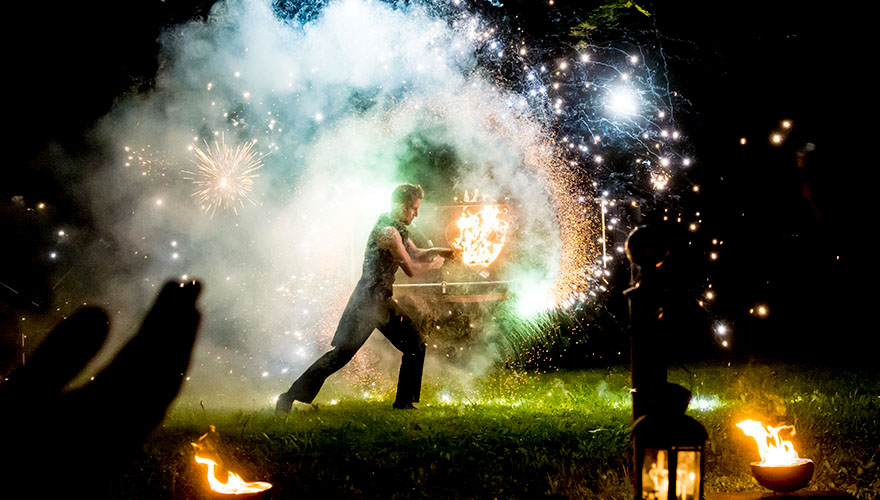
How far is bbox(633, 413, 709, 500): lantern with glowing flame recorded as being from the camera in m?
3.21

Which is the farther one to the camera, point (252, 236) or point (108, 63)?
point (252, 236)

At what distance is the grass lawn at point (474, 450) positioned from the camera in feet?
14.0

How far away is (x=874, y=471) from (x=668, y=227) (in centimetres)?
341

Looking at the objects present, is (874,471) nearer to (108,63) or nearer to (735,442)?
(735,442)

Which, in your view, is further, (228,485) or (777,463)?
(777,463)

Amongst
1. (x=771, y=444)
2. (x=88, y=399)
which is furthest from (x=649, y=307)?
(x=88, y=399)

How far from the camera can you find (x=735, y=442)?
5.09 meters

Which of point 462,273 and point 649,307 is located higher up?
point 462,273

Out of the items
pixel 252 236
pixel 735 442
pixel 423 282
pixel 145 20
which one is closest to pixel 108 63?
pixel 145 20

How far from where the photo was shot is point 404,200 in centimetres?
655

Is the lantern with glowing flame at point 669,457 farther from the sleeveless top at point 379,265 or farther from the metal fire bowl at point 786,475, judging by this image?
the sleeveless top at point 379,265

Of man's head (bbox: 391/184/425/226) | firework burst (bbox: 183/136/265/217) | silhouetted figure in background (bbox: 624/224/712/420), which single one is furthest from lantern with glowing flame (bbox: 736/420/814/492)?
firework burst (bbox: 183/136/265/217)

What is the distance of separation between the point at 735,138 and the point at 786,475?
26.1 ft

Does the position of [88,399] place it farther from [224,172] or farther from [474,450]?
[474,450]
